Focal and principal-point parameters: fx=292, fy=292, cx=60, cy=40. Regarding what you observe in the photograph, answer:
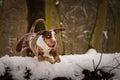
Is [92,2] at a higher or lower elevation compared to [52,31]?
higher

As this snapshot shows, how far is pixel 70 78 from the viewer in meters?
6.73

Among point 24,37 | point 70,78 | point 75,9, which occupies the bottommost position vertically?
point 70,78

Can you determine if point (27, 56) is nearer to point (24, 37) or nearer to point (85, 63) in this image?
point (24, 37)

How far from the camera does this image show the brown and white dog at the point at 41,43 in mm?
6770

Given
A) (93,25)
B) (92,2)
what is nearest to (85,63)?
(93,25)

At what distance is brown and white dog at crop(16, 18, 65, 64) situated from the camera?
677 cm

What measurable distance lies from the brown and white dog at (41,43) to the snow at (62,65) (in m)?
0.14

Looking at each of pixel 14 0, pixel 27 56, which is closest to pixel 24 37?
pixel 27 56

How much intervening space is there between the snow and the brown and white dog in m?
0.14

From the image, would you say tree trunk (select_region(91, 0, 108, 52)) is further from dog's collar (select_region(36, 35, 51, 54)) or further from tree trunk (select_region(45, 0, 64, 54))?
dog's collar (select_region(36, 35, 51, 54))

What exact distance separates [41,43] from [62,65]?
0.71 meters

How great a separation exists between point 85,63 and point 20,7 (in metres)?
2.01

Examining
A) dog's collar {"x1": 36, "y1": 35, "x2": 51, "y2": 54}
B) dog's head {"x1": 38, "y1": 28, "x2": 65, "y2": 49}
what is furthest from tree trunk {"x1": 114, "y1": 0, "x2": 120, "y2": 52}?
dog's collar {"x1": 36, "y1": 35, "x2": 51, "y2": 54}

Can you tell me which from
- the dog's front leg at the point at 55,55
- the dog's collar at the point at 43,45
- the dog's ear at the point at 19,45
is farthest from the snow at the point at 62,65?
the dog's collar at the point at 43,45
